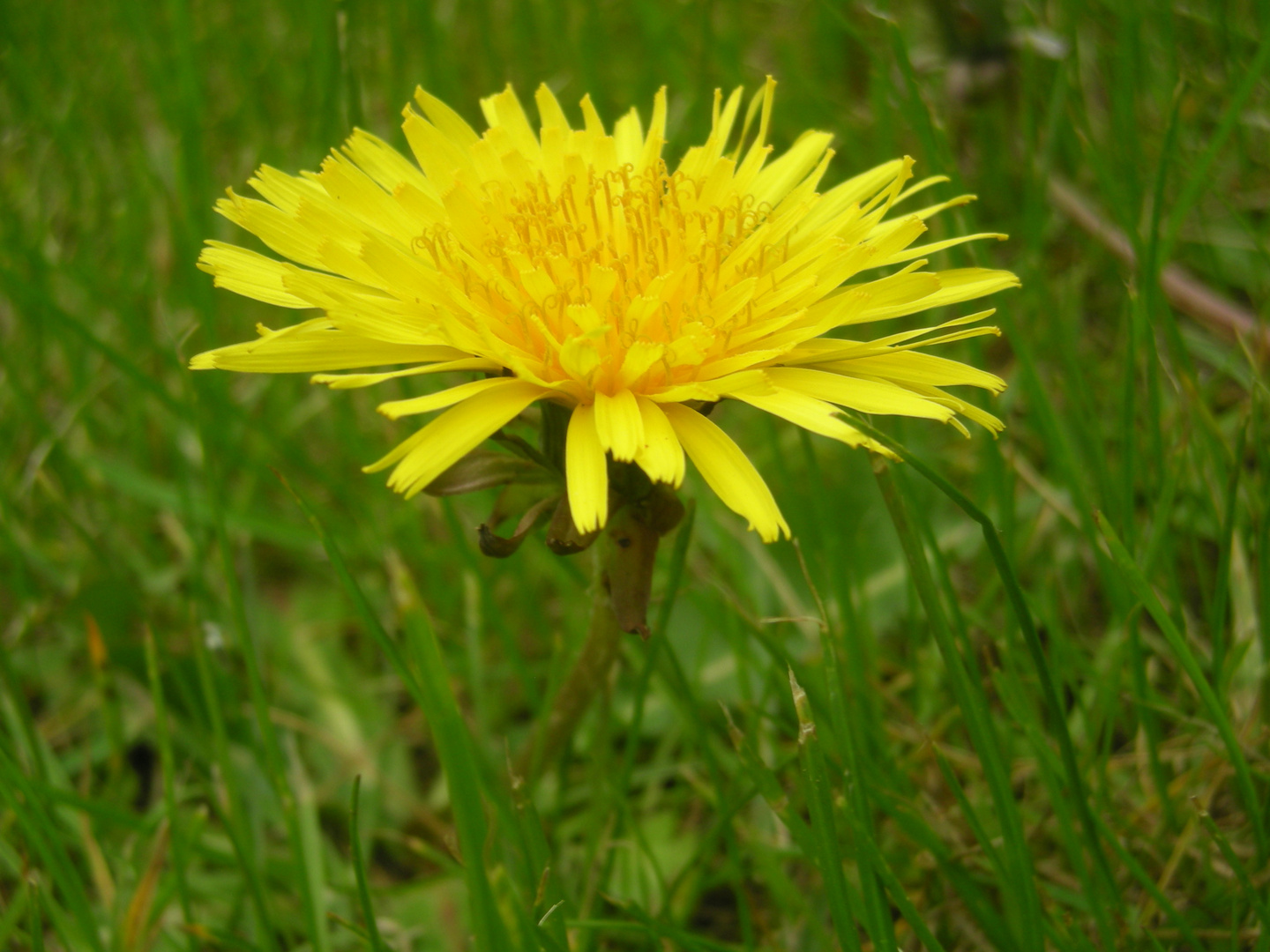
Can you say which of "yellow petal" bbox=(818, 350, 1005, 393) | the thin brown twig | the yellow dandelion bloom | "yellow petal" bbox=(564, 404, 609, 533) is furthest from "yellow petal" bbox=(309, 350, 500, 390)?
the thin brown twig

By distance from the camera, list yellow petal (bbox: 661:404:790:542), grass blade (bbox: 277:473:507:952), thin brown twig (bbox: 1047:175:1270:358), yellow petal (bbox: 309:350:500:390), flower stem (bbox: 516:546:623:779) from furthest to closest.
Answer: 1. thin brown twig (bbox: 1047:175:1270:358)
2. flower stem (bbox: 516:546:623:779)
3. yellow petal (bbox: 661:404:790:542)
4. yellow petal (bbox: 309:350:500:390)
5. grass blade (bbox: 277:473:507:952)

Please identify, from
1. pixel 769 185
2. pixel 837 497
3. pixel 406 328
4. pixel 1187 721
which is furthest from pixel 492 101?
pixel 1187 721

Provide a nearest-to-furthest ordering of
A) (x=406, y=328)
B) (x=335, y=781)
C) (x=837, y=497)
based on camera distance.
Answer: (x=406, y=328)
(x=335, y=781)
(x=837, y=497)

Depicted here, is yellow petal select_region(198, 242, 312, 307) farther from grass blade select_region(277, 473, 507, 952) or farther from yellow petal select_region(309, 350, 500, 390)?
grass blade select_region(277, 473, 507, 952)

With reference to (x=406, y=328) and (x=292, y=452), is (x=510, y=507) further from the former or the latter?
(x=292, y=452)

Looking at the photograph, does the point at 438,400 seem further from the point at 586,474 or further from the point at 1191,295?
the point at 1191,295

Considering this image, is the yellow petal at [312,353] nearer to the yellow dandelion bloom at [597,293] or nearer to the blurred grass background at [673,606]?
the yellow dandelion bloom at [597,293]
